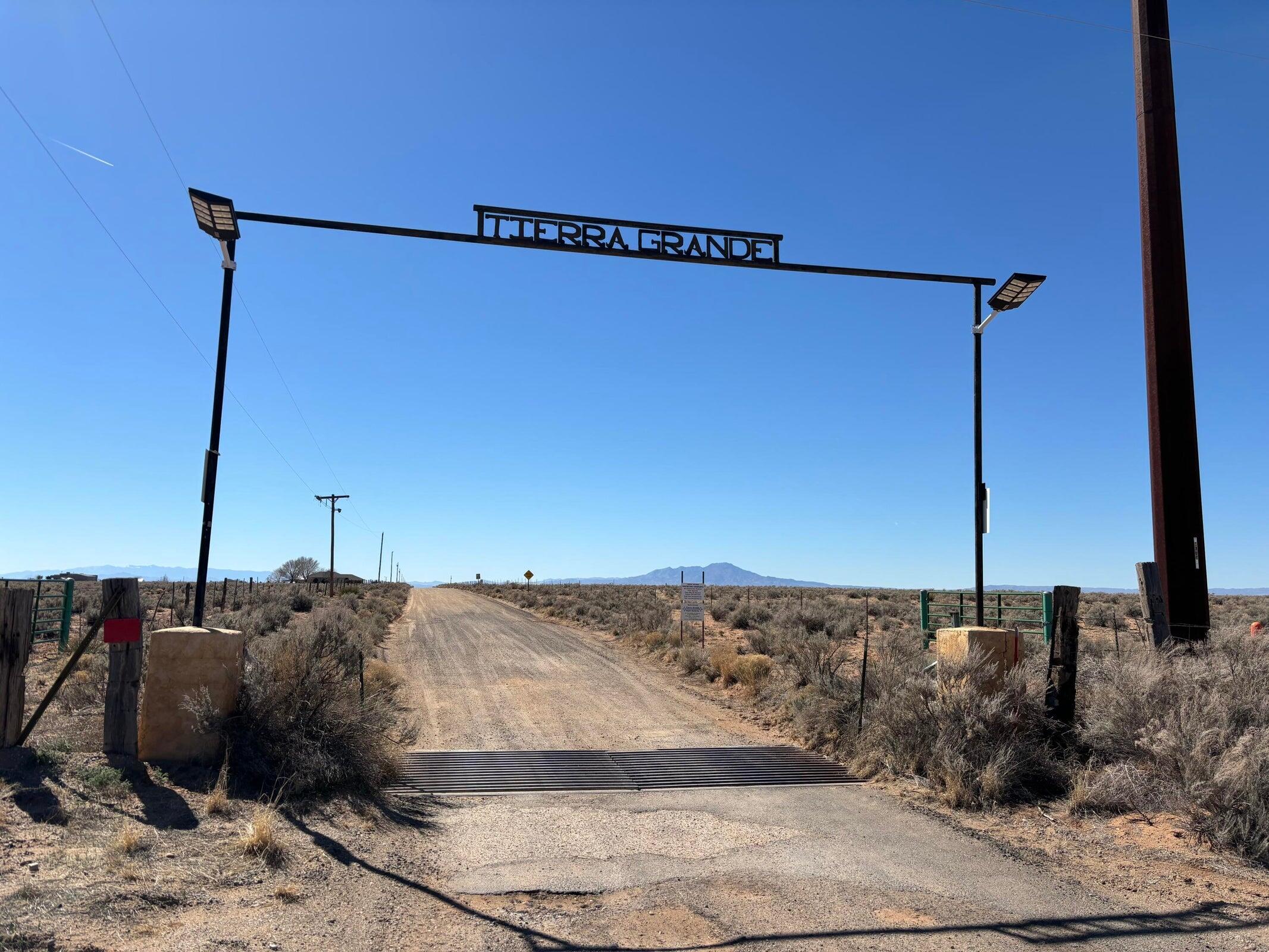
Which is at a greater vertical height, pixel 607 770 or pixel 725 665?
pixel 725 665

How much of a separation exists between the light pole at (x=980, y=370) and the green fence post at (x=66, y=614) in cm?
1819

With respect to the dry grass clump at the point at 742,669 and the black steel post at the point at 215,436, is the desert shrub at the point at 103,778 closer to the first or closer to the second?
the black steel post at the point at 215,436

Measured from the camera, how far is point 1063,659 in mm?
9234

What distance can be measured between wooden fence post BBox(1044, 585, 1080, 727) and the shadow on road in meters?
3.60

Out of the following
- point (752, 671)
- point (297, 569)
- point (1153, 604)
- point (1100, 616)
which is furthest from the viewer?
point (297, 569)

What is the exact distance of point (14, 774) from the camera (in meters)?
6.99

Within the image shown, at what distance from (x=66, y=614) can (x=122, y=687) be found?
13581 mm

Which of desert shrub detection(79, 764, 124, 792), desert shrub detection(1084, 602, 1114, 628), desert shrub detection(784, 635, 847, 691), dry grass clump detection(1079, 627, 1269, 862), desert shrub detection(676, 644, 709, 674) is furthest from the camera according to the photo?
desert shrub detection(1084, 602, 1114, 628)

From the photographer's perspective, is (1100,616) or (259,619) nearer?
(259,619)

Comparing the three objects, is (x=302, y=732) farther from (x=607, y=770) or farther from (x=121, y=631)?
(x=607, y=770)

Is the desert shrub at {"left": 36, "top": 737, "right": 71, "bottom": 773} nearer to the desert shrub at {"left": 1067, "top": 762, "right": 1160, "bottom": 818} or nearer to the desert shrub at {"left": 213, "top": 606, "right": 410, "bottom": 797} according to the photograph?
the desert shrub at {"left": 213, "top": 606, "right": 410, "bottom": 797}

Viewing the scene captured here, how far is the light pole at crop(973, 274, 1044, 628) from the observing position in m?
10.7

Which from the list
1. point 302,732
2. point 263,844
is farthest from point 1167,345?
point 263,844

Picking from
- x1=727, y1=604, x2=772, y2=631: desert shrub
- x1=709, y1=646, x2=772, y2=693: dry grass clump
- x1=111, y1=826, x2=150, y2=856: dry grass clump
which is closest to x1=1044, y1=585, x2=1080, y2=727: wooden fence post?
x1=709, y1=646, x2=772, y2=693: dry grass clump
